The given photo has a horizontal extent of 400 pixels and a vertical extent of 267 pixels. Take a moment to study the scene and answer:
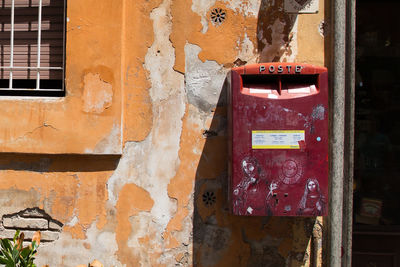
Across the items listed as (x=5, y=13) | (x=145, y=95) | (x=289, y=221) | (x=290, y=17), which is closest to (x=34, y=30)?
(x=5, y=13)

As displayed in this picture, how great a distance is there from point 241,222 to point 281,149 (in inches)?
31.6

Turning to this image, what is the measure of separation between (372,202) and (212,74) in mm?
2027

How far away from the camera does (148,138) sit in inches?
135

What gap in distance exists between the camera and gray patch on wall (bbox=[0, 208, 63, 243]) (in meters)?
3.48

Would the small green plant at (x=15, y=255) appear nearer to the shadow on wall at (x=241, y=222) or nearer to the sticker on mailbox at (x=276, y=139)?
the shadow on wall at (x=241, y=222)

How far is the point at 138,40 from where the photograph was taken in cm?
344

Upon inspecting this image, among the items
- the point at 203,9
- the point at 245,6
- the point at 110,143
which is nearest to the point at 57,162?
the point at 110,143

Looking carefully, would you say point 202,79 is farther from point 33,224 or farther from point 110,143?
point 33,224

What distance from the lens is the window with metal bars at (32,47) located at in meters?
3.56

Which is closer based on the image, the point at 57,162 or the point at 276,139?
the point at 276,139

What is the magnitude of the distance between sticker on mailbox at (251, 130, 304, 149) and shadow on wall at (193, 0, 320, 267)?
523 mm

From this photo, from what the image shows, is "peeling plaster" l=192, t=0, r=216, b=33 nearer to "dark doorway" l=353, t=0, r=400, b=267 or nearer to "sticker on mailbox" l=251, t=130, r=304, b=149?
"sticker on mailbox" l=251, t=130, r=304, b=149

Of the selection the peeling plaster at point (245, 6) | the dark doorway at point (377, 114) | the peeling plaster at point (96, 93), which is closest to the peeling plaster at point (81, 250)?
the peeling plaster at point (96, 93)

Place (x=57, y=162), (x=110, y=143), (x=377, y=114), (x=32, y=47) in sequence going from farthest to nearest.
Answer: (x=377, y=114) → (x=32, y=47) → (x=57, y=162) → (x=110, y=143)
